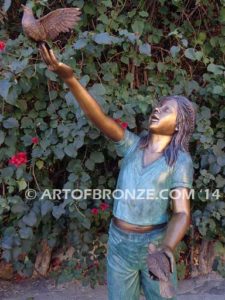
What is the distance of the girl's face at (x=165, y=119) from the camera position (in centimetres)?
165

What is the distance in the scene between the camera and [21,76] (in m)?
2.38

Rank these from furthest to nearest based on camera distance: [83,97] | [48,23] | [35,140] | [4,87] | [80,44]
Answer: [35,140], [80,44], [4,87], [83,97], [48,23]

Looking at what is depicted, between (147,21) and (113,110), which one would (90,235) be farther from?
(147,21)

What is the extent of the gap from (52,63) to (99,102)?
0.86 metres

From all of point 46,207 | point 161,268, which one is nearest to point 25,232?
point 46,207

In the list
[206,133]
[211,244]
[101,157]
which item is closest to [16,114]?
[101,157]

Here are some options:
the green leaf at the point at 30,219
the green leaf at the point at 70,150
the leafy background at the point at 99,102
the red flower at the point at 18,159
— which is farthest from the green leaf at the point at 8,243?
the green leaf at the point at 70,150

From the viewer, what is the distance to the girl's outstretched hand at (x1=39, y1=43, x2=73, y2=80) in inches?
58.3

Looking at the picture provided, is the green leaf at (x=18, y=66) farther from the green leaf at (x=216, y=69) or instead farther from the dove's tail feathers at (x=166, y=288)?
the dove's tail feathers at (x=166, y=288)

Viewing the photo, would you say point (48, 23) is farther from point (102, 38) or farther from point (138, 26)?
point (138, 26)

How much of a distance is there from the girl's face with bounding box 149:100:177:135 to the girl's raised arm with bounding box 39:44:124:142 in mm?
144

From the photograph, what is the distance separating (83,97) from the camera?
5.29ft

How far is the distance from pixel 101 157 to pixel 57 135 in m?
0.28

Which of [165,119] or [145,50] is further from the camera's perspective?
[145,50]
